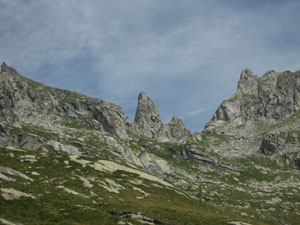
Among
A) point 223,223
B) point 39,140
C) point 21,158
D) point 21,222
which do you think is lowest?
point 21,222

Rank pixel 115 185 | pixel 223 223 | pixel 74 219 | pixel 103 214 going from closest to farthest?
1. pixel 74 219
2. pixel 103 214
3. pixel 223 223
4. pixel 115 185

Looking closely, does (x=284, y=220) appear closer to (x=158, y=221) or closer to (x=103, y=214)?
(x=158, y=221)

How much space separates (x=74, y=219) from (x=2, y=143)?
124m

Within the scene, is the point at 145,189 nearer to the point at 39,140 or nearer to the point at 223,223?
the point at 223,223

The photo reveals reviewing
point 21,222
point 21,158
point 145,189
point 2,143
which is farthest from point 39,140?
point 21,222

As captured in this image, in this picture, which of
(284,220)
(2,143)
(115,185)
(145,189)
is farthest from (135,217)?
(2,143)

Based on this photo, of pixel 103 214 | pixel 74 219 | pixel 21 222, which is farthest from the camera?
pixel 103 214

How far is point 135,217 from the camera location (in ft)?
202

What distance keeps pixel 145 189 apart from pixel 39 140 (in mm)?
80059

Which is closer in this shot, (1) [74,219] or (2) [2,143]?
(1) [74,219]

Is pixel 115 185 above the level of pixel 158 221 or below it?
above

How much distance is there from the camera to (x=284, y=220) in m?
141

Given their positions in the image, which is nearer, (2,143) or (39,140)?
(2,143)

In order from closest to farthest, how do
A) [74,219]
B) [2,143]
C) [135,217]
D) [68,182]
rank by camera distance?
1. [74,219]
2. [135,217]
3. [68,182]
4. [2,143]
